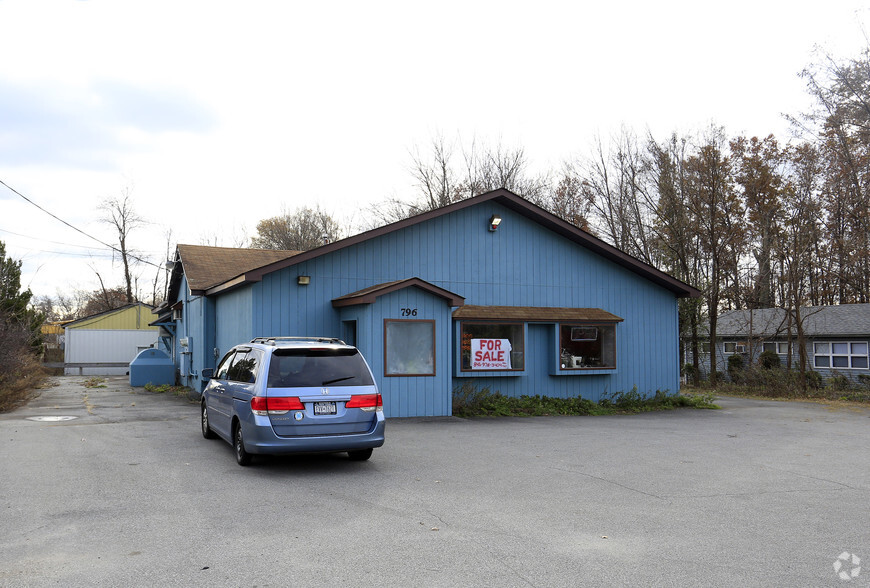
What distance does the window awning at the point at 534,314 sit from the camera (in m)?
16.7

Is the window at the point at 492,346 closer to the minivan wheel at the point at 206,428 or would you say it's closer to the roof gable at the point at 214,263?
the roof gable at the point at 214,263

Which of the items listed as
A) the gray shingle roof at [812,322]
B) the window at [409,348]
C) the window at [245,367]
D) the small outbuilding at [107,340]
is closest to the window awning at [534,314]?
the window at [409,348]

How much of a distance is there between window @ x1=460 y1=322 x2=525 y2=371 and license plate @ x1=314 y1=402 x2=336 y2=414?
7.98m

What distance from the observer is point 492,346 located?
16.8 meters

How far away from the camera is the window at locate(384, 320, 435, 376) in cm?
1468

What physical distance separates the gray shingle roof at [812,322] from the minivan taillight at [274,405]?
23350 millimetres

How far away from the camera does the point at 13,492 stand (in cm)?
738

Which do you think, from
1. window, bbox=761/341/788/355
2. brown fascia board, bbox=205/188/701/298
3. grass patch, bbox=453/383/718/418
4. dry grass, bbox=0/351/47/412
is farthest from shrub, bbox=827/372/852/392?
dry grass, bbox=0/351/47/412

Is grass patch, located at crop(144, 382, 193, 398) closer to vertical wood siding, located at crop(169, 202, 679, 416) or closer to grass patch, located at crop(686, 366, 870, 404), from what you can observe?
vertical wood siding, located at crop(169, 202, 679, 416)

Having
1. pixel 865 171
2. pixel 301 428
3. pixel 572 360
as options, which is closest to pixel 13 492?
pixel 301 428

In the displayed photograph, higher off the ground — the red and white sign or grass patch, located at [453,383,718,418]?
the red and white sign

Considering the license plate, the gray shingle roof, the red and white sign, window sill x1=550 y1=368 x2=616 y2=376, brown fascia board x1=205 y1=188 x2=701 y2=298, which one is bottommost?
window sill x1=550 y1=368 x2=616 y2=376

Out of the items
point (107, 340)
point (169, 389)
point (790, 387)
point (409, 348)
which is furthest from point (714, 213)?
point (107, 340)

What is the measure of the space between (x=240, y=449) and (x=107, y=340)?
1195 inches
